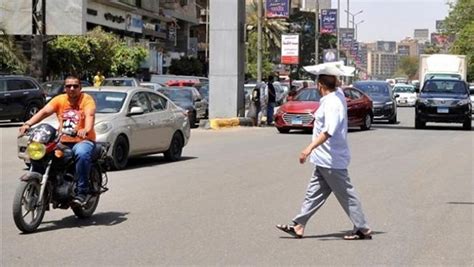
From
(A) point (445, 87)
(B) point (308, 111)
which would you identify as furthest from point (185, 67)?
(B) point (308, 111)

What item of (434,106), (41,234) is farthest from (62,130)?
(434,106)

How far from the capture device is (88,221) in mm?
9234

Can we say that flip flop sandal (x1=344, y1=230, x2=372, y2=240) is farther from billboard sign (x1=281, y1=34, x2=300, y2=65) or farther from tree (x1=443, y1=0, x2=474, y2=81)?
tree (x1=443, y1=0, x2=474, y2=81)

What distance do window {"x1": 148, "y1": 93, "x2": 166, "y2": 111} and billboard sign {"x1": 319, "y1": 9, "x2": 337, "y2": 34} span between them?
4272cm

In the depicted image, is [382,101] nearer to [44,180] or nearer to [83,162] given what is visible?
[83,162]

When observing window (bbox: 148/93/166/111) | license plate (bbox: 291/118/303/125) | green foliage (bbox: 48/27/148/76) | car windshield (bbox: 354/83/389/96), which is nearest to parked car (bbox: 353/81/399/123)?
car windshield (bbox: 354/83/389/96)

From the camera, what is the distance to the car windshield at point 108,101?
585 inches

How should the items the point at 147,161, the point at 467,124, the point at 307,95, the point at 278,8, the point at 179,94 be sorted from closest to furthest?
the point at 147,161 < the point at 307,95 < the point at 467,124 < the point at 179,94 < the point at 278,8

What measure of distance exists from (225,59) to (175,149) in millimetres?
12069

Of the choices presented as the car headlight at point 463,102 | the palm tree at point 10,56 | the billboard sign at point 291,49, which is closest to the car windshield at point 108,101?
the car headlight at point 463,102

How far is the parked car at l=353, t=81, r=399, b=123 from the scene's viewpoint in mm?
30739

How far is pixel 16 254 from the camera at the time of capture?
744 cm

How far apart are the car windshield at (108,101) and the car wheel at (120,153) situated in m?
0.64

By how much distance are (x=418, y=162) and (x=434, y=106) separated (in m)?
11.2
